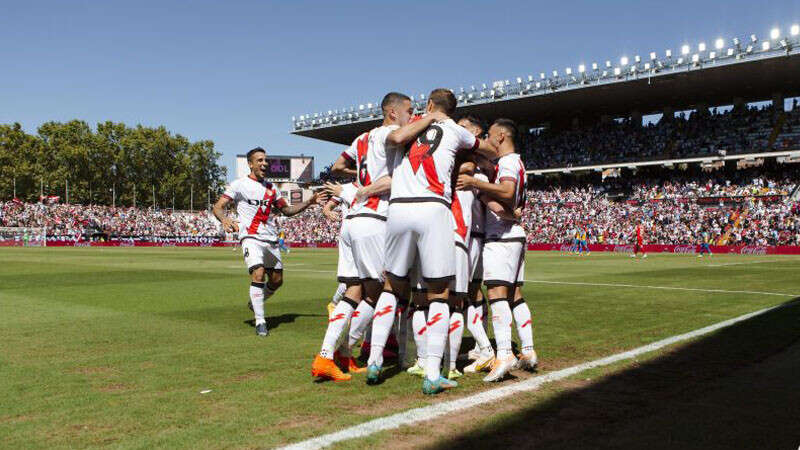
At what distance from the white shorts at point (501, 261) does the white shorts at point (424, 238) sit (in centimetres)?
90

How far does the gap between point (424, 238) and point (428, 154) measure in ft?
2.30

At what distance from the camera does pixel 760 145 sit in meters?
48.3

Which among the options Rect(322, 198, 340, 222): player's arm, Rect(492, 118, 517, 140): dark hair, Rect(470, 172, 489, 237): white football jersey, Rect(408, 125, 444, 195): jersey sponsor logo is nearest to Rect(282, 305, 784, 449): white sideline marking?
Rect(470, 172, 489, 237): white football jersey

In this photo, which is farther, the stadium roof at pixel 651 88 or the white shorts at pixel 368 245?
the stadium roof at pixel 651 88

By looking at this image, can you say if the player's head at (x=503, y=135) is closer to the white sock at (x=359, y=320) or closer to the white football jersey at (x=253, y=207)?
the white sock at (x=359, y=320)

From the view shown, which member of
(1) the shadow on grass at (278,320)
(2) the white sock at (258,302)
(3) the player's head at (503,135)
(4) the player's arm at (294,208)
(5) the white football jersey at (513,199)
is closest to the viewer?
(5) the white football jersey at (513,199)

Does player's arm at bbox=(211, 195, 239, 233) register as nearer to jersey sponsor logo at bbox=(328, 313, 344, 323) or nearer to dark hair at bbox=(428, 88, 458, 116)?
jersey sponsor logo at bbox=(328, 313, 344, 323)

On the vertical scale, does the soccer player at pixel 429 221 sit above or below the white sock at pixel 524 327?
above

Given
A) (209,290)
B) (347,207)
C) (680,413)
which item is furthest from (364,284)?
(209,290)

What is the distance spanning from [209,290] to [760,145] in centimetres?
4787

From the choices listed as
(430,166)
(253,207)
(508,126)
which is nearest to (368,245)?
(430,166)

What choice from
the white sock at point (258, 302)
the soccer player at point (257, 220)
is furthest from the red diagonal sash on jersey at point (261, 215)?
the white sock at point (258, 302)

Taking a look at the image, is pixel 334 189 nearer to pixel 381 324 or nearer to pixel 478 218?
pixel 478 218

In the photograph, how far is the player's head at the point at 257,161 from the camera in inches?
340
